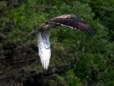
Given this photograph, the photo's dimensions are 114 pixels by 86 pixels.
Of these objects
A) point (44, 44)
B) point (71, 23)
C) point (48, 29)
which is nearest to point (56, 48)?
point (71, 23)

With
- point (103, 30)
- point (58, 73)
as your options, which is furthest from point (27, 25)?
point (103, 30)

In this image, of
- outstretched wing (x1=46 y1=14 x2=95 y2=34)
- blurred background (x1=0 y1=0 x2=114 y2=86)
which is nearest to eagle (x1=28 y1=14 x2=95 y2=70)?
outstretched wing (x1=46 y1=14 x2=95 y2=34)

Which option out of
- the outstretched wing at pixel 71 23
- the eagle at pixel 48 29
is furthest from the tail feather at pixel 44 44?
the outstretched wing at pixel 71 23

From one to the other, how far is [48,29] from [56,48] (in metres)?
2.36

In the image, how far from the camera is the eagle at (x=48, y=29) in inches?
195

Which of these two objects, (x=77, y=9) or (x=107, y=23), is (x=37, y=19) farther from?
(x=107, y=23)

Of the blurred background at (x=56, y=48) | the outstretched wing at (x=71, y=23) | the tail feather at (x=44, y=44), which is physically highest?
the outstretched wing at (x=71, y=23)

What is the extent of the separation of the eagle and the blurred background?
138 cm

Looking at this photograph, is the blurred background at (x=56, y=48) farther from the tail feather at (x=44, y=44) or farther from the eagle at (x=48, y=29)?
the tail feather at (x=44, y=44)

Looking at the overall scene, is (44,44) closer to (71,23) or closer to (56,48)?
(71,23)

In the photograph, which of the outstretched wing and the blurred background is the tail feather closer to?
the outstretched wing

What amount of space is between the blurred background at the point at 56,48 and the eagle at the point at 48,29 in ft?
4.54

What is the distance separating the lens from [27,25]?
7.39 metres

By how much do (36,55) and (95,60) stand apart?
96.9 inches
